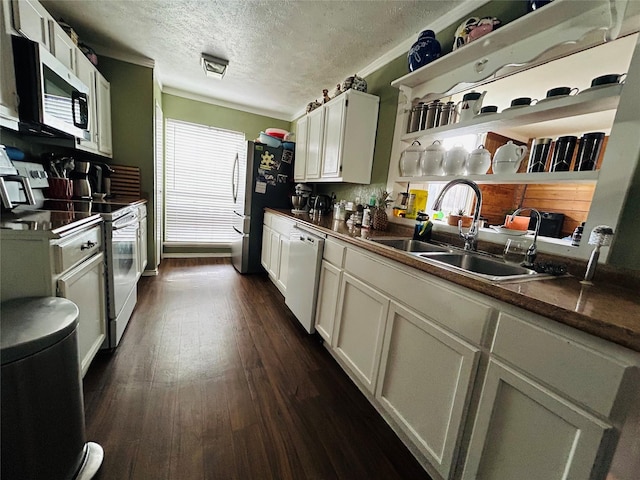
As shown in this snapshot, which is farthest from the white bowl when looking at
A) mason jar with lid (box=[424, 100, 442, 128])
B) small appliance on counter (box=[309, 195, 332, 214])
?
small appliance on counter (box=[309, 195, 332, 214])

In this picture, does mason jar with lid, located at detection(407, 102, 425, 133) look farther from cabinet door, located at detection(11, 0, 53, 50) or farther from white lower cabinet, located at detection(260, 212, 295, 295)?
cabinet door, located at detection(11, 0, 53, 50)

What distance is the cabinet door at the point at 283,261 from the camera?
2.59 meters

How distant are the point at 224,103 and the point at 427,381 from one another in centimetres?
425

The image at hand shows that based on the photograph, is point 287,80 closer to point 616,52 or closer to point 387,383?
point 616,52

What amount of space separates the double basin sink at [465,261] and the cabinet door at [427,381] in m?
0.28

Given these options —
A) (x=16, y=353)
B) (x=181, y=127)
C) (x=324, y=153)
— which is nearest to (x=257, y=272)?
(x=324, y=153)

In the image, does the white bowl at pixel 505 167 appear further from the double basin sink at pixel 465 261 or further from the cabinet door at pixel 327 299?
the cabinet door at pixel 327 299

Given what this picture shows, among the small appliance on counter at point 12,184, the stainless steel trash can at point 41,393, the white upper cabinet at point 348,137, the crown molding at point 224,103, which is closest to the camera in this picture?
the stainless steel trash can at point 41,393

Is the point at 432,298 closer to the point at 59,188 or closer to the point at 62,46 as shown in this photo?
the point at 59,188

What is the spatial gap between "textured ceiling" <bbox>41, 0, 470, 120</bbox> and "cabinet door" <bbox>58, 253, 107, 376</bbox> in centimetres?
191

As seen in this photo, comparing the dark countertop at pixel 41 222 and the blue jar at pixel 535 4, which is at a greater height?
the blue jar at pixel 535 4

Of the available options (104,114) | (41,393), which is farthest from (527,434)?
(104,114)

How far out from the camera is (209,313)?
7.59 ft

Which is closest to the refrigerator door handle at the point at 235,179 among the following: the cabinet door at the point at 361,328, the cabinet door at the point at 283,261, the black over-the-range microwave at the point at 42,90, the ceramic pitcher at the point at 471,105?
the cabinet door at the point at 283,261
